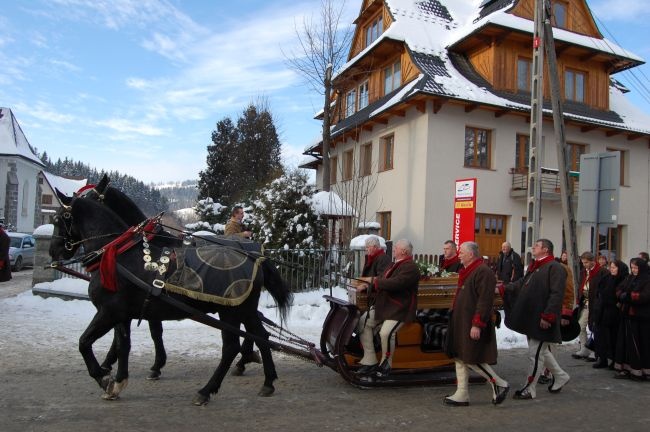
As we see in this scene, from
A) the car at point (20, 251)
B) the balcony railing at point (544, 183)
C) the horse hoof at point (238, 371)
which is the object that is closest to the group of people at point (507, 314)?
the horse hoof at point (238, 371)

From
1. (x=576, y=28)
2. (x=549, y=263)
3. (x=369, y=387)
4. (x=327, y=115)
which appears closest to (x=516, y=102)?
(x=576, y=28)

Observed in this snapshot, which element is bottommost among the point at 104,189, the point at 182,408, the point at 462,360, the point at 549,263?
the point at 182,408

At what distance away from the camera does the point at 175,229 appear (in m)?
6.38

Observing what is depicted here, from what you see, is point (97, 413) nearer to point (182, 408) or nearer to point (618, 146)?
point (182, 408)

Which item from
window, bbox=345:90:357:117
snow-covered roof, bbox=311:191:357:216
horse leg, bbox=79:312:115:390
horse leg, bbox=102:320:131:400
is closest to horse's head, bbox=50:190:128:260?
horse leg, bbox=79:312:115:390

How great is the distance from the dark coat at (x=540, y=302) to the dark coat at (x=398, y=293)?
1.27m

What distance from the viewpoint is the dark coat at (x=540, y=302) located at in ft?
20.2

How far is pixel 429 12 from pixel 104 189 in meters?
20.6

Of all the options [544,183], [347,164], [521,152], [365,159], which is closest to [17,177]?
[347,164]

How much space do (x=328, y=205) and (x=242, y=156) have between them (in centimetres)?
2649

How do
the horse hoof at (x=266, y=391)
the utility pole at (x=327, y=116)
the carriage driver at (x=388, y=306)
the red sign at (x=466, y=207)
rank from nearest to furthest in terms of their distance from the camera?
the horse hoof at (x=266, y=391)
the carriage driver at (x=388, y=306)
the red sign at (x=466, y=207)
the utility pole at (x=327, y=116)

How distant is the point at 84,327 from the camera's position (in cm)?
976

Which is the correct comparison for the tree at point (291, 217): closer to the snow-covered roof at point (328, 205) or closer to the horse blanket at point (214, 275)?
the snow-covered roof at point (328, 205)

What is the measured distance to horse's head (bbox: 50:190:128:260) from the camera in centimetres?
580
